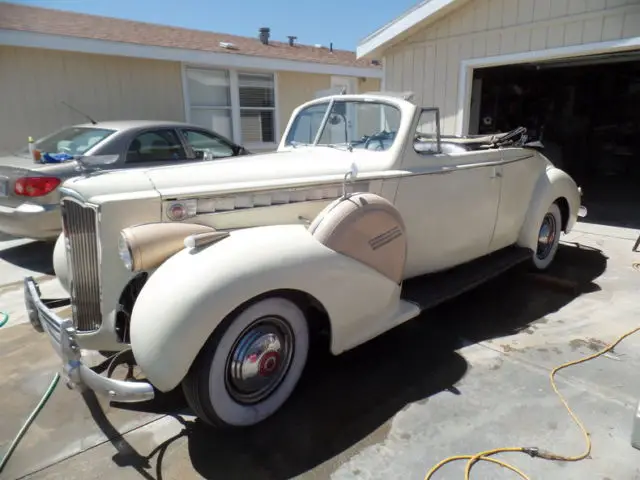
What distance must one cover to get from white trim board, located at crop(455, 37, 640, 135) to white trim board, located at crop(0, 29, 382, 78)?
4.52 meters

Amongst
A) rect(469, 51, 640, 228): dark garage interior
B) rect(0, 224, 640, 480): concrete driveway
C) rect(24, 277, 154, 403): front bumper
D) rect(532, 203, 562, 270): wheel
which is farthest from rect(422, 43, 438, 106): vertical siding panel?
rect(24, 277, 154, 403): front bumper

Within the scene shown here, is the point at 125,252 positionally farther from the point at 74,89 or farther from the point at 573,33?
the point at 74,89

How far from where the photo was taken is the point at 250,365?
2566 mm

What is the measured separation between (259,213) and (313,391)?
120 cm

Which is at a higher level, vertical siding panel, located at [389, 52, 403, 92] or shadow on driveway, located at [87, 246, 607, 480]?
vertical siding panel, located at [389, 52, 403, 92]

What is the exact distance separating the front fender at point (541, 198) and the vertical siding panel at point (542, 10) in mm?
2873

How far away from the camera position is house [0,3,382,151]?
7742 mm

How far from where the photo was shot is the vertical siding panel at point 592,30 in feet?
20.5

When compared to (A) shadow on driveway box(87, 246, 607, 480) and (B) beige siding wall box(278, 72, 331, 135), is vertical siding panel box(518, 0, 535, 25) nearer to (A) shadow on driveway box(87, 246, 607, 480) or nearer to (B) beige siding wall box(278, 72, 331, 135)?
(A) shadow on driveway box(87, 246, 607, 480)

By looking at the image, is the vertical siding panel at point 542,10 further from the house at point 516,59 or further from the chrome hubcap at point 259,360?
the chrome hubcap at point 259,360

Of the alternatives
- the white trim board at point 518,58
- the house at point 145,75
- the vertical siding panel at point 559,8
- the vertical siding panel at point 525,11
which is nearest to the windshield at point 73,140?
the house at point 145,75

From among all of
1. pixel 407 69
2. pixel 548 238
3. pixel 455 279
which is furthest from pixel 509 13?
pixel 455 279

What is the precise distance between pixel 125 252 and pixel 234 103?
335 inches

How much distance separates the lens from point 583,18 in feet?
20.8
